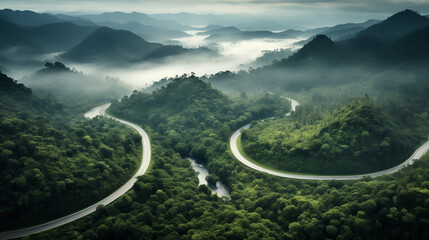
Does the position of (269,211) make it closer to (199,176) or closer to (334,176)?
(334,176)

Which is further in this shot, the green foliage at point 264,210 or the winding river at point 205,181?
the winding river at point 205,181

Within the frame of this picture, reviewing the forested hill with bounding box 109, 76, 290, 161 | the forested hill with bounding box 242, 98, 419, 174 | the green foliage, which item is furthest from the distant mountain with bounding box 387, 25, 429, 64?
the green foliage

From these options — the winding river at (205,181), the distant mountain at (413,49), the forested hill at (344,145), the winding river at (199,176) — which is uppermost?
the distant mountain at (413,49)

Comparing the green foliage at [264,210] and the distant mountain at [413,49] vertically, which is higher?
the distant mountain at [413,49]

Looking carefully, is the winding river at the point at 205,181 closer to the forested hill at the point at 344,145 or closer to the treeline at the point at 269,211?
the treeline at the point at 269,211

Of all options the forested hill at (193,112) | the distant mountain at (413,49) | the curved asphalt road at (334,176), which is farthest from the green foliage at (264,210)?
the distant mountain at (413,49)

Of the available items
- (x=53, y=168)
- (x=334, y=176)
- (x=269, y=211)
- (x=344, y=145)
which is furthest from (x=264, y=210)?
(x=53, y=168)
